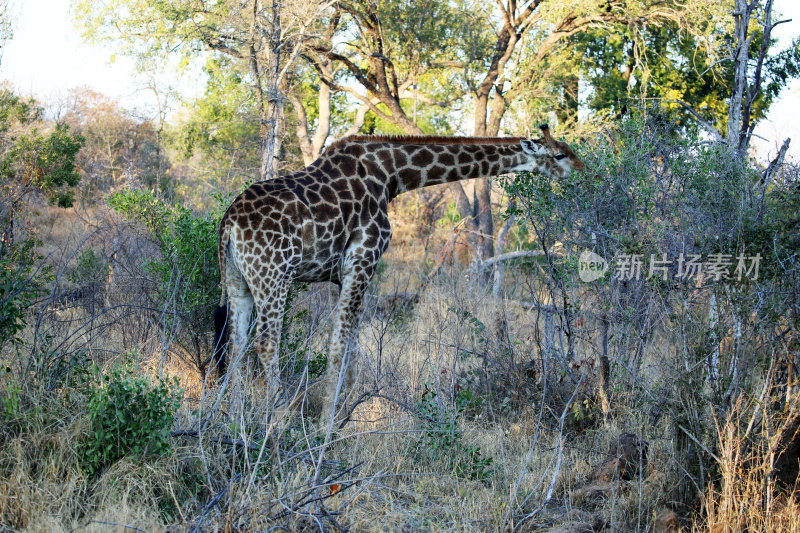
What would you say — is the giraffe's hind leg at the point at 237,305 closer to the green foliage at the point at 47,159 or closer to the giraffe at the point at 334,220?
the giraffe at the point at 334,220

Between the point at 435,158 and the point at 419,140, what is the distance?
233mm

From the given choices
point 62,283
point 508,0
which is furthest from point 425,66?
point 62,283

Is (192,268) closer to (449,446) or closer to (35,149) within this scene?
(449,446)

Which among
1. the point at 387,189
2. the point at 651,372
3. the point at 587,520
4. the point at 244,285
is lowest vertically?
the point at 587,520

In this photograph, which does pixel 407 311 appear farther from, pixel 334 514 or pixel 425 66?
pixel 425 66

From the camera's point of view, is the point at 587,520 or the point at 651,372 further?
the point at 651,372

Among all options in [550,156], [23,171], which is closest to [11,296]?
[550,156]

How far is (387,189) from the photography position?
627cm

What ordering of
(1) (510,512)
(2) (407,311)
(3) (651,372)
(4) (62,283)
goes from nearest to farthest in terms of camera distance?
(1) (510,512) → (3) (651,372) → (4) (62,283) → (2) (407,311)

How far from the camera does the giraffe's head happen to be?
6133 mm

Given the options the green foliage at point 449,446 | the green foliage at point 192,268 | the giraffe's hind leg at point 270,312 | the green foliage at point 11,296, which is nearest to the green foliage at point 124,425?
the green foliage at point 11,296

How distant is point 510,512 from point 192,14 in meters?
12.4

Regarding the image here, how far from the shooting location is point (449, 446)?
5027 millimetres

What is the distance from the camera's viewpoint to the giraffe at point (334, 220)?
18.5 ft
